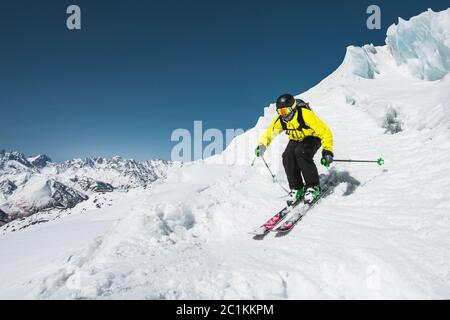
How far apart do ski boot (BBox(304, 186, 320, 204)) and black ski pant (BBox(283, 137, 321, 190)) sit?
0.10 m

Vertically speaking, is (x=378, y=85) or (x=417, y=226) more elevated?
(x=378, y=85)

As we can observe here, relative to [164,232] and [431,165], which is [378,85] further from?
[164,232]

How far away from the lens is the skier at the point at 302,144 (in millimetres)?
7555

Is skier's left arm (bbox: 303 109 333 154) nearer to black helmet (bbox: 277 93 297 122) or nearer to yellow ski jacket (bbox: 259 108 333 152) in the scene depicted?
yellow ski jacket (bbox: 259 108 333 152)

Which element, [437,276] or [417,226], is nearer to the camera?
[437,276]

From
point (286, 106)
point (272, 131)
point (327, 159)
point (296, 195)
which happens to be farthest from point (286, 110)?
point (296, 195)

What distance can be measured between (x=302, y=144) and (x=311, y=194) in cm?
127

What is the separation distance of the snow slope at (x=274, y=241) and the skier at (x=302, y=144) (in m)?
0.68

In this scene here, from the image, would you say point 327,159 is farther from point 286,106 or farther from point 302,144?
point 286,106

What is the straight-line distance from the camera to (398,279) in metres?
3.95

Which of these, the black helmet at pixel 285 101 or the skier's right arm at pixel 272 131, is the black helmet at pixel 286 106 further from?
the skier's right arm at pixel 272 131
